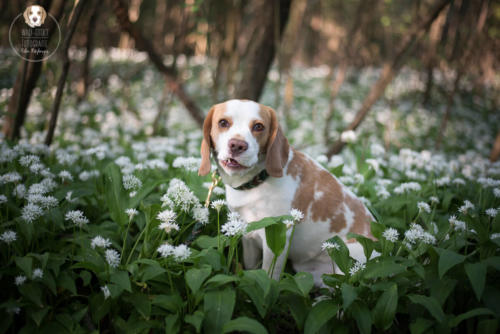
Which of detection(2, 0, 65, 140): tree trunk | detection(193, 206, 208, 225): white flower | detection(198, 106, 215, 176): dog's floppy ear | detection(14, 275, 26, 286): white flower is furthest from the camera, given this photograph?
detection(2, 0, 65, 140): tree trunk

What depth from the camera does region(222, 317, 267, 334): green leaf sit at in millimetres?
1837

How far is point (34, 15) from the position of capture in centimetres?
425

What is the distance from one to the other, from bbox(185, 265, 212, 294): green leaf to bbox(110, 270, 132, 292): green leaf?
1.27ft

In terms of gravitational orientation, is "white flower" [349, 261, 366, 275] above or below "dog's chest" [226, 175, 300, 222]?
below

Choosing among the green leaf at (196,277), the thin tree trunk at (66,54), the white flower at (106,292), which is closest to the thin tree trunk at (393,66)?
the thin tree trunk at (66,54)

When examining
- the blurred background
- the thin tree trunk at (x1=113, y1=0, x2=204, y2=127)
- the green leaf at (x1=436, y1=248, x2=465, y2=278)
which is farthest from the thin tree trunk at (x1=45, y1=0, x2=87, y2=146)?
the green leaf at (x1=436, y1=248, x2=465, y2=278)

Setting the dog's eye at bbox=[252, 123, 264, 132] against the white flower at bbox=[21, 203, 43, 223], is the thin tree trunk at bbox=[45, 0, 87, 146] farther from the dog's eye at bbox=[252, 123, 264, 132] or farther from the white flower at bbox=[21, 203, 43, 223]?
the dog's eye at bbox=[252, 123, 264, 132]

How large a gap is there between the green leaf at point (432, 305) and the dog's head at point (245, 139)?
48.5 inches

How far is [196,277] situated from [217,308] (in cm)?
23

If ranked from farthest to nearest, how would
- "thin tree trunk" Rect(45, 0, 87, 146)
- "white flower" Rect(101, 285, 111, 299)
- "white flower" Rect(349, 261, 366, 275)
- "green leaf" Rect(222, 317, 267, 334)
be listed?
"thin tree trunk" Rect(45, 0, 87, 146) < "white flower" Rect(349, 261, 366, 275) < "white flower" Rect(101, 285, 111, 299) < "green leaf" Rect(222, 317, 267, 334)

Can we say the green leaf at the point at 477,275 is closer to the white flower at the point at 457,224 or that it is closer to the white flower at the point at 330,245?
the white flower at the point at 457,224

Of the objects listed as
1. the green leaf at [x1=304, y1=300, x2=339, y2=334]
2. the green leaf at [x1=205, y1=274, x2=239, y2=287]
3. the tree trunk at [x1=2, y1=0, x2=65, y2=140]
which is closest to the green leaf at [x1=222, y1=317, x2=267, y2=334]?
the green leaf at [x1=205, y1=274, x2=239, y2=287]

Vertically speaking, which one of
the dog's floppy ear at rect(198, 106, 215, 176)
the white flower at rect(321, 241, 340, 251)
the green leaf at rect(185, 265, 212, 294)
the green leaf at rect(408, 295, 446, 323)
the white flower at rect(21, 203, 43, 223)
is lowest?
the green leaf at rect(408, 295, 446, 323)

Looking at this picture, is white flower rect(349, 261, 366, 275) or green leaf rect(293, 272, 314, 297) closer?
green leaf rect(293, 272, 314, 297)
